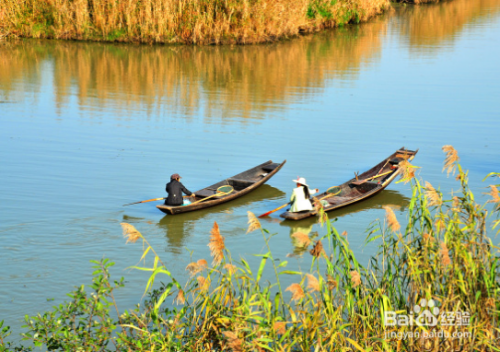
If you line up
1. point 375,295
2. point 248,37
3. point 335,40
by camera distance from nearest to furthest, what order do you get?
point 375,295 → point 248,37 → point 335,40

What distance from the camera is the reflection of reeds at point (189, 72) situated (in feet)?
69.7

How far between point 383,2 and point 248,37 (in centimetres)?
1475

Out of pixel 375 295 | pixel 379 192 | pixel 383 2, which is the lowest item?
pixel 379 192

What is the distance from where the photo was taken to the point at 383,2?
42.4 metres

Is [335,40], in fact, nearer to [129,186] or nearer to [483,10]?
[483,10]

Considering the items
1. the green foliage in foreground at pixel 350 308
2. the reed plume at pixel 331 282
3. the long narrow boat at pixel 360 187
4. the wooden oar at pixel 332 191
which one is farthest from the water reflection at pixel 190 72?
the reed plume at pixel 331 282

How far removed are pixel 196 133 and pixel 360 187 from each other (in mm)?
5889

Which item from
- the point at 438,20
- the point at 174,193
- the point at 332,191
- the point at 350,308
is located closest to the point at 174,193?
the point at 174,193

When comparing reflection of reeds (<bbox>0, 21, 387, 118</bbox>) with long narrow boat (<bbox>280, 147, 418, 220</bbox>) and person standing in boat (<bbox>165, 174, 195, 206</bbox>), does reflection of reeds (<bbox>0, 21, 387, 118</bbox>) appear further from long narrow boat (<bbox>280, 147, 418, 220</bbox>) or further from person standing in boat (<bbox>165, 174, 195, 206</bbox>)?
person standing in boat (<bbox>165, 174, 195, 206</bbox>)

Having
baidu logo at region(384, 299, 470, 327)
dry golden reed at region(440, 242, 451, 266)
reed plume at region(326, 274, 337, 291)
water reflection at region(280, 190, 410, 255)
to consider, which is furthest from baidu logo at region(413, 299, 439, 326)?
water reflection at region(280, 190, 410, 255)

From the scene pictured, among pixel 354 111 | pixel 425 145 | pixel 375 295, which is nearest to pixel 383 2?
pixel 354 111

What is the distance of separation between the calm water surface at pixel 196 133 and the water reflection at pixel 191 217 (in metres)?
0.04

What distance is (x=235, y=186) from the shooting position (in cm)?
1348

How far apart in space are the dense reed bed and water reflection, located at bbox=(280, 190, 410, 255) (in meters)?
18.8
